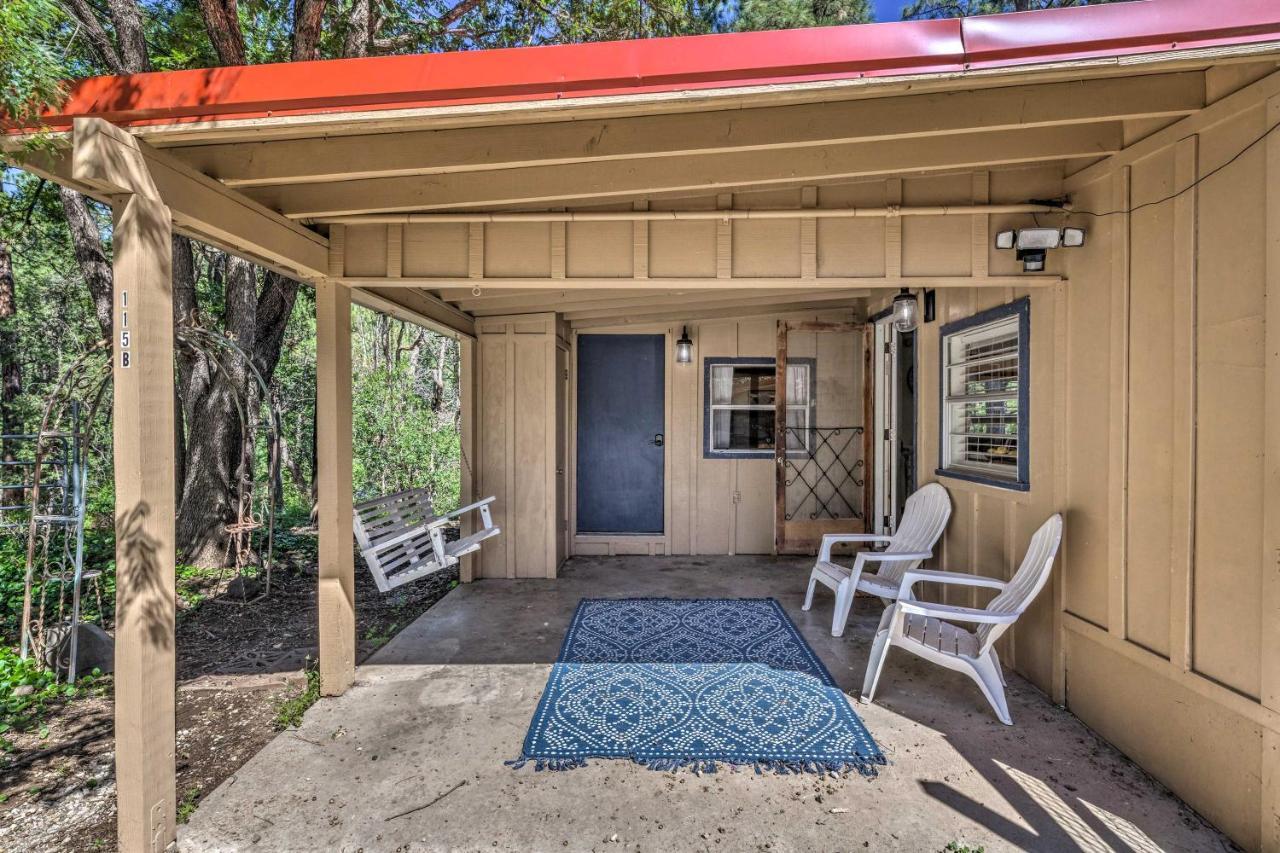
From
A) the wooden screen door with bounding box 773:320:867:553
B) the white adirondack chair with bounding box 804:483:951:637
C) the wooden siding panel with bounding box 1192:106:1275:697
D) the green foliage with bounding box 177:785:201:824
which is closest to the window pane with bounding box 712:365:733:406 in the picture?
the wooden screen door with bounding box 773:320:867:553

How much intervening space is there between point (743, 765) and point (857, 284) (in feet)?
6.94

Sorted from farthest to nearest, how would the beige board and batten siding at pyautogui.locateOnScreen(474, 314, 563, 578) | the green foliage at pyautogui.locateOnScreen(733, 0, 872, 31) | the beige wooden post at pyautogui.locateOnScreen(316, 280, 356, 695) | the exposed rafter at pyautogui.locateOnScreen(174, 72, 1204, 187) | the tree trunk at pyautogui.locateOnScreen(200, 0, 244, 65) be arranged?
the green foliage at pyautogui.locateOnScreen(733, 0, 872, 31), the beige board and batten siding at pyautogui.locateOnScreen(474, 314, 563, 578), the tree trunk at pyautogui.locateOnScreen(200, 0, 244, 65), the beige wooden post at pyautogui.locateOnScreen(316, 280, 356, 695), the exposed rafter at pyautogui.locateOnScreen(174, 72, 1204, 187)

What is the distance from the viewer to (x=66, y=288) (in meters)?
9.06

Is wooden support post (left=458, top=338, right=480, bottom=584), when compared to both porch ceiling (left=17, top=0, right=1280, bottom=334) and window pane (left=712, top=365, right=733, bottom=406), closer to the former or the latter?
porch ceiling (left=17, top=0, right=1280, bottom=334)

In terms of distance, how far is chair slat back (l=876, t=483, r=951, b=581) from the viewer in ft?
11.9

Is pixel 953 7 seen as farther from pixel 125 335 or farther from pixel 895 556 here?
pixel 125 335

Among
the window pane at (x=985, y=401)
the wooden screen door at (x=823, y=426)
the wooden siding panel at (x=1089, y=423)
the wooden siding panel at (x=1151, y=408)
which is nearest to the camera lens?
the wooden siding panel at (x=1151, y=408)

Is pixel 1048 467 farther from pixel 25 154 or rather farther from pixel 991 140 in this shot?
pixel 25 154

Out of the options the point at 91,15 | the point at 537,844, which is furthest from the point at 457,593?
the point at 91,15

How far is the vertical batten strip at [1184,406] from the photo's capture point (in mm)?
2059

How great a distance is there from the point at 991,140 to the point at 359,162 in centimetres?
248

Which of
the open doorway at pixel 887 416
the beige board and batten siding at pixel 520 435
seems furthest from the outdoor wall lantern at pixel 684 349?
the open doorway at pixel 887 416

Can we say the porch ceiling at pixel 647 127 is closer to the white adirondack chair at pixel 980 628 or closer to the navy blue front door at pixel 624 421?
the white adirondack chair at pixel 980 628

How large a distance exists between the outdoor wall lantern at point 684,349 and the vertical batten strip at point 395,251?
309 centimetres
